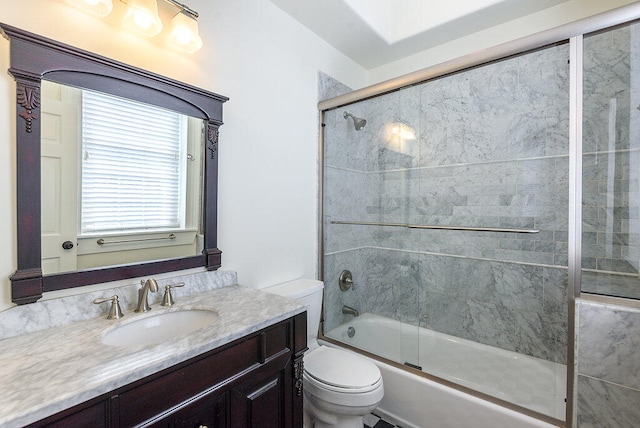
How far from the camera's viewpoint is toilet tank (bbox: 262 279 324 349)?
1.78 m

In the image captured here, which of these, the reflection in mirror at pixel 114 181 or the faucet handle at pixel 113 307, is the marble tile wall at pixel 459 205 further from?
the faucet handle at pixel 113 307

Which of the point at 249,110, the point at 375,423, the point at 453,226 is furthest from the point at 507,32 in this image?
the point at 375,423

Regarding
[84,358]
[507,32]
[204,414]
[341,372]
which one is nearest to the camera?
[84,358]

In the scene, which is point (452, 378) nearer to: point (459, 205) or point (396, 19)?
point (459, 205)

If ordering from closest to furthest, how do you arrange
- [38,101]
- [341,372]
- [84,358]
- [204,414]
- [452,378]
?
[84,358]
[204,414]
[38,101]
[341,372]
[452,378]

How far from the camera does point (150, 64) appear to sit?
1331 millimetres

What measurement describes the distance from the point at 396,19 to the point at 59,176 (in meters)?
2.35

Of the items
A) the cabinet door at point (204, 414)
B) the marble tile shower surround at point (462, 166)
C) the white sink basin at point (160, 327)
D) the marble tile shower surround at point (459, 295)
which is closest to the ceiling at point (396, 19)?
the marble tile shower surround at point (462, 166)

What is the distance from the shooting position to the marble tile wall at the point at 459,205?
1.94m

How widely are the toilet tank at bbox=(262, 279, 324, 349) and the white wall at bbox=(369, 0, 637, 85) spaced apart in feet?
6.44

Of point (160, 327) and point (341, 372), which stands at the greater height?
point (160, 327)


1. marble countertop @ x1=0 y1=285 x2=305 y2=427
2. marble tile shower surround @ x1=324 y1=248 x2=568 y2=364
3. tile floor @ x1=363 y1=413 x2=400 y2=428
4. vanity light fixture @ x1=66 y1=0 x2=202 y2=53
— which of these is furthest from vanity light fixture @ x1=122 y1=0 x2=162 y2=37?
tile floor @ x1=363 y1=413 x2=400 y2=428

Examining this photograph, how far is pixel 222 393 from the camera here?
99 cm

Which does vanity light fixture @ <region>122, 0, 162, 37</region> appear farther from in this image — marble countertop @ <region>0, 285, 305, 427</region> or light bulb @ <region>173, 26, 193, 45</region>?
marble countertop @ <region>0, 285, 305, 427</region>
